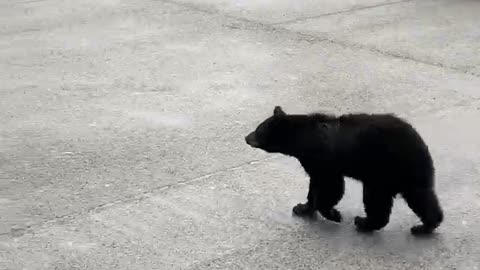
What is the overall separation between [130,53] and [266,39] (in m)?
1.63

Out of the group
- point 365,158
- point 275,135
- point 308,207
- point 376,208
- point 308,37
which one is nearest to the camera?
point 365,158

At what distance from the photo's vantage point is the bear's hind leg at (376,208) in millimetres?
4430

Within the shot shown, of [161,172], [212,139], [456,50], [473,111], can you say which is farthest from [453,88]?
[161,172]

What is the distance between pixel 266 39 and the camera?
367 inches

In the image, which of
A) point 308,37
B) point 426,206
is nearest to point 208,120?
point 426,206

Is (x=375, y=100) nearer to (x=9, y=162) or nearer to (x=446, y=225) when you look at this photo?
(x=446, y=225)

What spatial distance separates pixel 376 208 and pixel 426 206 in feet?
0.91

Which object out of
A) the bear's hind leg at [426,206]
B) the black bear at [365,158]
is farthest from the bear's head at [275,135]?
the bear's hind leg at [426,206]

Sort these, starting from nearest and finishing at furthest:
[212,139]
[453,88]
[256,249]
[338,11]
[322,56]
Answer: [256,249], [212,139], [453,88], [322,56], [338,11]

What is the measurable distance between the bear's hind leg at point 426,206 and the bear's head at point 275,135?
745mm

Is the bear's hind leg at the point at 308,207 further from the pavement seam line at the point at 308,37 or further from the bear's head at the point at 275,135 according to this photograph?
the pavement seam line at the point at 308,37

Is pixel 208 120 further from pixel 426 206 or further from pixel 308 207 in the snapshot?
pixel 426 206

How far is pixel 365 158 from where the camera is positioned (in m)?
4.36

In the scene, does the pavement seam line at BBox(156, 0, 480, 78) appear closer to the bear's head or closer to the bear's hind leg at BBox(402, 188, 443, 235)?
the bear's hind leg at BBox(402, 188, 443, 235)
